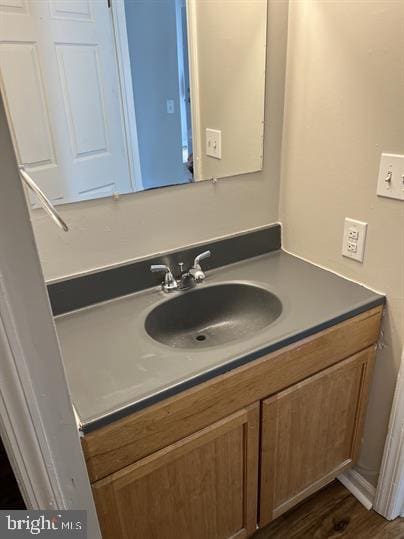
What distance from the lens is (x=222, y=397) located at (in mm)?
1026

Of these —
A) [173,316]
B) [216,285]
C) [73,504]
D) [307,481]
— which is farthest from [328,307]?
[73,504]

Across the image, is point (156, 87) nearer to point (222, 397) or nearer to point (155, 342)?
point (155, 342)

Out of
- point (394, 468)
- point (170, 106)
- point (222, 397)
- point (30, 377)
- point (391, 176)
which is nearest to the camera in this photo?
point (30, 377)

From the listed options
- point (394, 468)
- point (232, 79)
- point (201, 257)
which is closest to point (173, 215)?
point (201, 257)

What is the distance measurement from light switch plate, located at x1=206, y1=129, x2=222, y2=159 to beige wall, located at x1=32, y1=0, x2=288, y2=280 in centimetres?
9

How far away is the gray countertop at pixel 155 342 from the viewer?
0.91m

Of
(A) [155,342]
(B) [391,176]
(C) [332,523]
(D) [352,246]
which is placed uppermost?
(B) [391,176]

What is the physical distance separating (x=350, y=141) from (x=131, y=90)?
0.65 metres

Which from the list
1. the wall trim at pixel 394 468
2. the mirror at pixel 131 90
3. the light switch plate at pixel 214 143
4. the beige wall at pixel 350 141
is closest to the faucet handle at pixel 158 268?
the mirror at pixel 131 90

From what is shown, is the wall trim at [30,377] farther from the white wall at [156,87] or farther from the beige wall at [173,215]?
the white wall at [156,87]

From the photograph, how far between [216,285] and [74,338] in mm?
488

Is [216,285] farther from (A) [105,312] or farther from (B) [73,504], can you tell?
(B) [73,504]

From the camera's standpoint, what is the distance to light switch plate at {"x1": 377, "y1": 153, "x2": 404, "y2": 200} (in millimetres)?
1104

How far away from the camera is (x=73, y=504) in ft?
2.58
